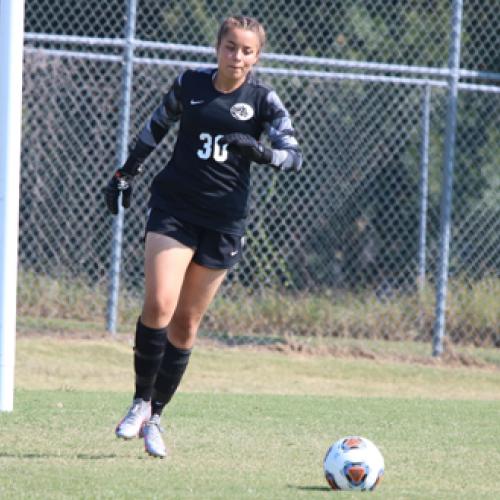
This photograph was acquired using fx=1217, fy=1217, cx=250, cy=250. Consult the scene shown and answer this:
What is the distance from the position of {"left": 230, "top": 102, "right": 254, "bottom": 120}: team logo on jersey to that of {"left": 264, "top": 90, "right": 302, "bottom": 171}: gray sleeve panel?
3.7 inches

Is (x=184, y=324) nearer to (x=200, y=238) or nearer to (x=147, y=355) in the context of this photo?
(x=147, y=355)

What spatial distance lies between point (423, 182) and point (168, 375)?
614 centimetres

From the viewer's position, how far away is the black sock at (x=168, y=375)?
242 inches

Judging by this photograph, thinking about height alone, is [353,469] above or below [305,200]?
above

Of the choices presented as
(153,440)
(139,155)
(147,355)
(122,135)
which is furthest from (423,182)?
(153,440)

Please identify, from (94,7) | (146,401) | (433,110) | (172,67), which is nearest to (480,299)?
(433,110)

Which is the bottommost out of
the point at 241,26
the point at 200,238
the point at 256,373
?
the point at 256,373

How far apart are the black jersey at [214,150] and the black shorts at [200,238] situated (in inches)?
1.4

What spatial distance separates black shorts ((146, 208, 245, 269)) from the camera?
19.4ft

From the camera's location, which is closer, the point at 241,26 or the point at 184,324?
the point at 241,26

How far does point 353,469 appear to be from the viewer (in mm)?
5082

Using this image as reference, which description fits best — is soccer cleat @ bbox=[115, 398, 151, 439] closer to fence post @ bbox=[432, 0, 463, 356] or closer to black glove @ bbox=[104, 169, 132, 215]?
black glove @ bbox=[104, 169, 132, 215]

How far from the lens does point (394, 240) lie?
1238cm

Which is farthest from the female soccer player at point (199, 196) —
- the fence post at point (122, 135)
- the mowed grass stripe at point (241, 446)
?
the fence post at point (122, 135)
